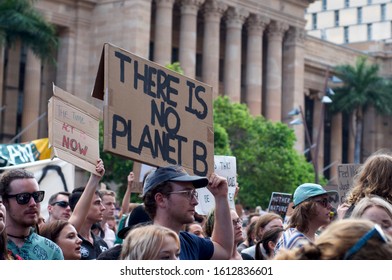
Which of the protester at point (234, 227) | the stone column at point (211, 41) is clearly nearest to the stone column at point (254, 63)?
the stone column at point (211, 41)

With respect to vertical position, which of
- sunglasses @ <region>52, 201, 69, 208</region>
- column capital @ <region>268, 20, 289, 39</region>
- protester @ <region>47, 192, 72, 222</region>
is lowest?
protester @ <region>47, 192, 72, 222</region>

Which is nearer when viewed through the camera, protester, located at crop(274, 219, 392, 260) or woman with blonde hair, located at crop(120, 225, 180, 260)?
protester, located at crop(274, 219, 392, 260)

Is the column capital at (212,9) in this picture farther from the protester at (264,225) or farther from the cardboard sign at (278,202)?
the protester at (264,225)

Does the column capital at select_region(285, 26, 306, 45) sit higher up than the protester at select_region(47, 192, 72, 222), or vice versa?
the column capital at select_region(285, 26, 306, 45)

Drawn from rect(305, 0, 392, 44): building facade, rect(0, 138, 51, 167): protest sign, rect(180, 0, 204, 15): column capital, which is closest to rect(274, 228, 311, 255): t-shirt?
rect(0, 138, 51, 167): protest sign

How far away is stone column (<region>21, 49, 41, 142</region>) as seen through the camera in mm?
46219

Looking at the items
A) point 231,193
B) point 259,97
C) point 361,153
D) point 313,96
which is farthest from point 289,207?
point 361,153

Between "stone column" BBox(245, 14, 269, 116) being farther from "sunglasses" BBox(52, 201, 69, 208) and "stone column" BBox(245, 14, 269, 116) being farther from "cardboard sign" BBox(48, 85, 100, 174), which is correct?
"cardboard sign" BBox(48, 85, 100, 174)

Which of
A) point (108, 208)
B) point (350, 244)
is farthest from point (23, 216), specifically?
point (108, 208)

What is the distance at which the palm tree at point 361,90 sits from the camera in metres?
61.2

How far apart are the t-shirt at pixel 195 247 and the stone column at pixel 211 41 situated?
43776 millimetres

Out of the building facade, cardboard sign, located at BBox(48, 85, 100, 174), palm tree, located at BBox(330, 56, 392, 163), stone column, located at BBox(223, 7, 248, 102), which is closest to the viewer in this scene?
cardboard sign, located at BBox(48, 85, 100, 174)

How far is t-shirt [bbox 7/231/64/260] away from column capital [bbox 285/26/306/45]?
51.8 m

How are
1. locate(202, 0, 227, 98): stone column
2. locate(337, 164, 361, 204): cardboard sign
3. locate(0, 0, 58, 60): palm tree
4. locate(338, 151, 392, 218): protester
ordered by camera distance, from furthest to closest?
locate(202, 0, 227, 98): stone column < locate(0, 0, 58, 60): palm tree < locate(337, 164, 361, 204): cardboard sign < locate(338, 151, 392, 218): protester
